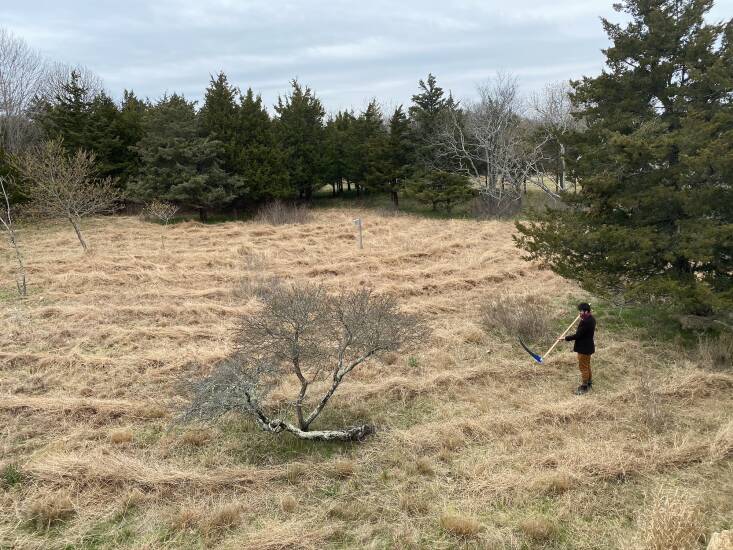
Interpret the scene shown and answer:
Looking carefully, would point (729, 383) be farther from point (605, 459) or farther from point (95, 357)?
point (95, 357)

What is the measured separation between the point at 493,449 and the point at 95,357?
6.26 m

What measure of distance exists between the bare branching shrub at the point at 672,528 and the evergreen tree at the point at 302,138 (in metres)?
23.2

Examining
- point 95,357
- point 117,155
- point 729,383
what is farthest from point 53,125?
point 729,383

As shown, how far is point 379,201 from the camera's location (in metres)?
28.3

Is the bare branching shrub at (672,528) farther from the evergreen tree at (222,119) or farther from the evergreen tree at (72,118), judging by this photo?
the evergreen tree at (72,118)

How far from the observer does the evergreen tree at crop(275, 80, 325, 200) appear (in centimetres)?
2572

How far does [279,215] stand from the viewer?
2198 centimetres

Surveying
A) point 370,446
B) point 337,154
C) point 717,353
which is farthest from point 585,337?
point 337,154

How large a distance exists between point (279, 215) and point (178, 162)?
5.21m

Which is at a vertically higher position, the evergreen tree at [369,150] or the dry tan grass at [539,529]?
the evergreen tree at [369,150]

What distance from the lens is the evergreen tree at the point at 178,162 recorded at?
20.8 metres

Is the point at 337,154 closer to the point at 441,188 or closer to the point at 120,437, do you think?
the point at 441,188

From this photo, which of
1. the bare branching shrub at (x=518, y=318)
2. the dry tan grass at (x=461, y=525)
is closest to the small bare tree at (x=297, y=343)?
the dry tan grass at (x=461, y=525)

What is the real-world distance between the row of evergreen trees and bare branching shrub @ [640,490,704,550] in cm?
2033
